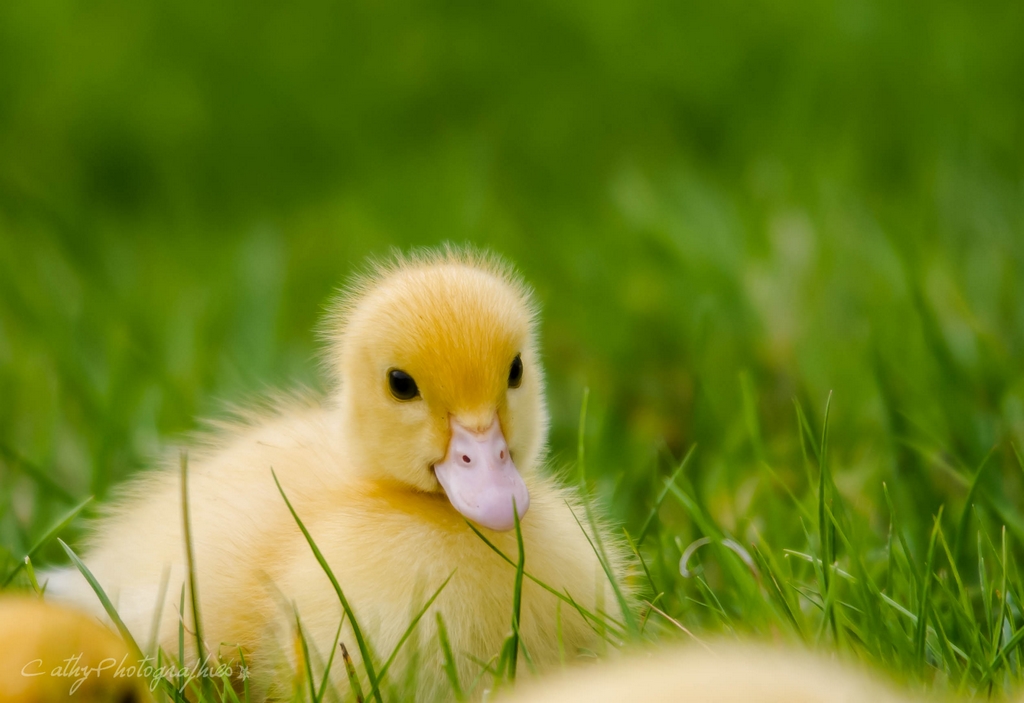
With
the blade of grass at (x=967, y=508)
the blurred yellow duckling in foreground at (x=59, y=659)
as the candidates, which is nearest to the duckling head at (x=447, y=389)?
the blurred yellow duckling in foreground at (x=59, y=659)

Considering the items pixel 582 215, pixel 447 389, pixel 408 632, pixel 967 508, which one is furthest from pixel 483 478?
pixel 582 215

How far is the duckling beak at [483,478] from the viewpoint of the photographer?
1.59 meters

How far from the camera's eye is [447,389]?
5.51ft

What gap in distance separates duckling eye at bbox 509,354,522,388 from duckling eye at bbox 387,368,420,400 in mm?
154

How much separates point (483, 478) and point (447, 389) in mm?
144

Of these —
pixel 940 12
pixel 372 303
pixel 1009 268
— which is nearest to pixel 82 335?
pixel 372 303

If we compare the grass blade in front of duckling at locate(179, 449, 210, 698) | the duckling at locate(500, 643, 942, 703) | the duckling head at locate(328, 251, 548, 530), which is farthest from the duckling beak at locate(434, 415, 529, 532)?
the duckling at locate(500, 643, 942, 703)

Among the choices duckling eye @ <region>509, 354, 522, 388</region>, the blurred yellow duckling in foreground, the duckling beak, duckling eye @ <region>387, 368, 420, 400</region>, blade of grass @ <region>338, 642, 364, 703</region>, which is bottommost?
blade of grass @ <region>338, 642, 364, 703</region>

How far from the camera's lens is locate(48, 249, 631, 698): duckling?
1.58 metres

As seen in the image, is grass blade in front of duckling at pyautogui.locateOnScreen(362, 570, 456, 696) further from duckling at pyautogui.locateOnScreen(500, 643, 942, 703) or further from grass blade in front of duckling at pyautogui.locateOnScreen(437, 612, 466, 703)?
duckling at pyautogui.locateOnScreen(500, 643, 942, 703)

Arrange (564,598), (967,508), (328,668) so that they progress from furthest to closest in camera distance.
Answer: (967,508), (564,598), (328,668)

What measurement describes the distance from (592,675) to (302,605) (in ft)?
2.04

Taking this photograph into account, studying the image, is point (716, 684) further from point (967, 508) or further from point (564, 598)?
point (967, 508)

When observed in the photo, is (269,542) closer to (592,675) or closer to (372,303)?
(372,303)
